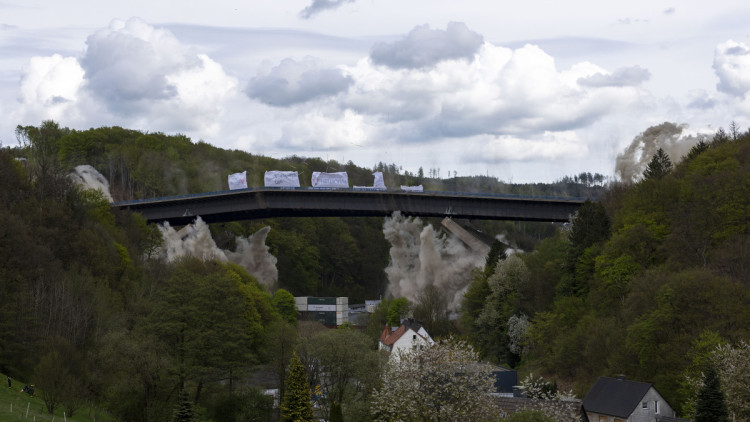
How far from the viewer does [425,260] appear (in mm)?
113125

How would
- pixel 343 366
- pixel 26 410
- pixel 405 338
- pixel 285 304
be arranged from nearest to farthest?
pixel 26 410
pixel 343 366
pixel 405 338
pixel 285 304

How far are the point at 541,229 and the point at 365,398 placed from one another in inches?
4627

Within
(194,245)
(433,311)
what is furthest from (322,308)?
(433,311)

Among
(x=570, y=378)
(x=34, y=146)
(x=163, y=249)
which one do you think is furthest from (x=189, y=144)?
(x=570, y=378)

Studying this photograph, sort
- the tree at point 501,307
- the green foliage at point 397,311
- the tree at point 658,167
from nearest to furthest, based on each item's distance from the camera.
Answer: the tree at point 501,307
the tree at point 658,167
the green foliage at point 397,311

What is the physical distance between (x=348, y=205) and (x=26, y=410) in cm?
6519

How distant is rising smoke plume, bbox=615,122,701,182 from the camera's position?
336 feet

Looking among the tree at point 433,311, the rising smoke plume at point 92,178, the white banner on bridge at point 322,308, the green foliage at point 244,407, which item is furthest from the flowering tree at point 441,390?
the white banner on bridge at point 322,308

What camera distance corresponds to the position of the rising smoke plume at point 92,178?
124m

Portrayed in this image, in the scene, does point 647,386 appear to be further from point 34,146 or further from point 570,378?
point 34,146

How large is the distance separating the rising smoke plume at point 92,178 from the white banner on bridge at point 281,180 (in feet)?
88.1

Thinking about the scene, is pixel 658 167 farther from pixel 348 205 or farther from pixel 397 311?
pixel 348 205

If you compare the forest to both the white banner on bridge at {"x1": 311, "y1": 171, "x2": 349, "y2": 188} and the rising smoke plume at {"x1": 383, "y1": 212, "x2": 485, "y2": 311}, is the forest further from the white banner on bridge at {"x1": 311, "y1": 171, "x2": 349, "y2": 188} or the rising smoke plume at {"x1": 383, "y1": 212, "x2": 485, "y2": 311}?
the white banner on bridge at {"x1": 311, "y1": 171, "x2": 349, "y2": 188}

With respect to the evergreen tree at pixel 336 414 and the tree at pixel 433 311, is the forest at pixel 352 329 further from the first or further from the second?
the evergreen tree at pixel 336 414
